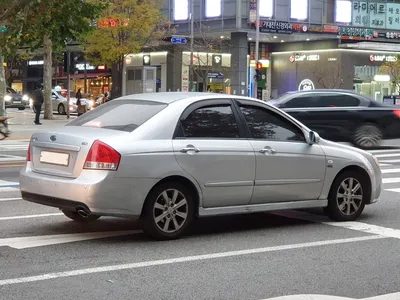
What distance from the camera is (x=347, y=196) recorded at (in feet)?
28.9

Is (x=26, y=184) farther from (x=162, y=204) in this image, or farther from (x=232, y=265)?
(x=232, y=265)

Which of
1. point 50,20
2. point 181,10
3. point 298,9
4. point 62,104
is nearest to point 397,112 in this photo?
point 50,20

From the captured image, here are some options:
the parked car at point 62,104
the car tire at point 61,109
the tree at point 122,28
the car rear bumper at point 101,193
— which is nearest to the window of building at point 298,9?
the tree at point 122,28

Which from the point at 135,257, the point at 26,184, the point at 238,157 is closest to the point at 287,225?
the point at 238,157

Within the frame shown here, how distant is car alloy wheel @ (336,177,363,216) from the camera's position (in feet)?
28.8

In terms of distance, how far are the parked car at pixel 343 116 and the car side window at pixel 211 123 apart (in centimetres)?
1197

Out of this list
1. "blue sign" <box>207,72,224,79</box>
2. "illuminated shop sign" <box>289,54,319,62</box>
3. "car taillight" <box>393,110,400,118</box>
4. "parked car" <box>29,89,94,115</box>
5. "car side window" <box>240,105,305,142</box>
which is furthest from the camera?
"blue sign" <box>207,72,224,79</box>

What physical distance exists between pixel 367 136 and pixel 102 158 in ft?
46.3

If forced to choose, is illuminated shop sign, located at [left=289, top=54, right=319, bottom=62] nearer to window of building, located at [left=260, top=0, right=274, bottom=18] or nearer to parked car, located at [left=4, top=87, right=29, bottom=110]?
window of building, located at [left=260, top=0, right=274, bottom=18]

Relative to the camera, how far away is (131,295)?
541 cm

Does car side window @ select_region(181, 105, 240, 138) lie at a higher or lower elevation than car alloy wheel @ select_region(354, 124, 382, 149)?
higher

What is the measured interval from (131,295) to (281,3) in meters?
51.0

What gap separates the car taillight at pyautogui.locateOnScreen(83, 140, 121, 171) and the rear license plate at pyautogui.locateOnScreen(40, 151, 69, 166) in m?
0.35

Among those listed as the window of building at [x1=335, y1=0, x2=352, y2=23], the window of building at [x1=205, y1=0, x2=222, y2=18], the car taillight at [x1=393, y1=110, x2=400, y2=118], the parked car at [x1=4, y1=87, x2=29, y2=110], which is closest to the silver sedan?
the car taillight at [x1=393, y1=110, x2=400, y2=118]
